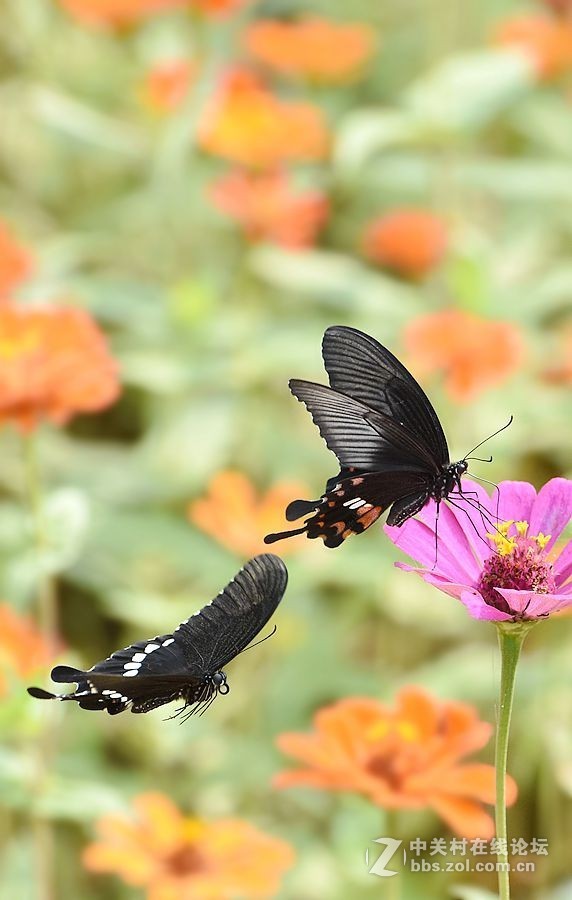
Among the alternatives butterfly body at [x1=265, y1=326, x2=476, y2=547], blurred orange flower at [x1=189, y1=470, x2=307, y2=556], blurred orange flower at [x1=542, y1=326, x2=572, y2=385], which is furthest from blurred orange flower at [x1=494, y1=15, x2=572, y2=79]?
butterfly body at [x1=265, y1=326, x2=476, y2=547]

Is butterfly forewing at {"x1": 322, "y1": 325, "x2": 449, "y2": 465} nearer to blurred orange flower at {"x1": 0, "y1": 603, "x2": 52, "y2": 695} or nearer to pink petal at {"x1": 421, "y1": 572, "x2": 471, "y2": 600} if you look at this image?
pink petal at {"x1": 421, "y1": 572, "x2": 471, "y2": 600}

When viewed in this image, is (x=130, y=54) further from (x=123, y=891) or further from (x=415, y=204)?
(x=123, y=891)

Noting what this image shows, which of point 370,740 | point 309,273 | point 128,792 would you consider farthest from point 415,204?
point 370,740

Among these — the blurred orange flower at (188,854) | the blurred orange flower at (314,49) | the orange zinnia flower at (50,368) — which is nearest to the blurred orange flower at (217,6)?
the blurred orange flower at (314,49)

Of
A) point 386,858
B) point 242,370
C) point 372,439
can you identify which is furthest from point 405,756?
point 242,370

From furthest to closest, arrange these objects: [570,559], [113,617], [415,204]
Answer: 1. [415,204]
2. [113,617]
3. [570,559]

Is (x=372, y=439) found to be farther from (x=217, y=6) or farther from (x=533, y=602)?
(x=217, y=6)
